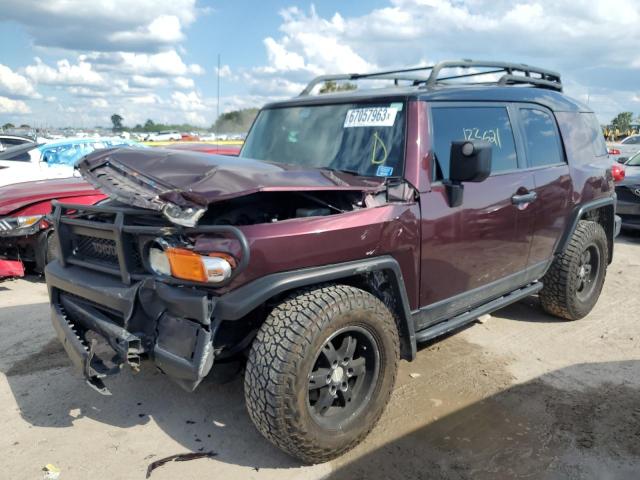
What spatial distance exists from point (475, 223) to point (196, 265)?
1.91 metres

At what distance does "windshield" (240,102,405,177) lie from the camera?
10.9 feet

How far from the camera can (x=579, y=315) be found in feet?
16.2

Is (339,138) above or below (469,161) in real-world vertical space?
above

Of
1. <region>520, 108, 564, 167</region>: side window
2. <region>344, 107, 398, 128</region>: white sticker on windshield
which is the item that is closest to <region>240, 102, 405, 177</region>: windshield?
<region>344, 107, 398, 128</region>: white sticker on windshield

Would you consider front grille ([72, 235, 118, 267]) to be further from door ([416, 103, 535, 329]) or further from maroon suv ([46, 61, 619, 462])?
door ([416, 103, 535, 329])

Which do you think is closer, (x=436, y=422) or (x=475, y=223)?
(x=436, y=422)

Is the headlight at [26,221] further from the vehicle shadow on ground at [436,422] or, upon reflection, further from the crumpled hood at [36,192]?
the vehicle shadow on ground at [436,422]

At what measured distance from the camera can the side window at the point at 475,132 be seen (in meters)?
3.40

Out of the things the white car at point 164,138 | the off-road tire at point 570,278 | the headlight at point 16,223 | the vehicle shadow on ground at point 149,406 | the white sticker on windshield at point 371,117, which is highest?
the white car at point 164,138

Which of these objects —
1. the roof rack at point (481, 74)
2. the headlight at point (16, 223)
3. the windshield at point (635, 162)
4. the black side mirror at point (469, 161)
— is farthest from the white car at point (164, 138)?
the black side mirror at point (469, 161)

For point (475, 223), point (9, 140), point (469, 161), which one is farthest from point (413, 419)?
point (9, 140)

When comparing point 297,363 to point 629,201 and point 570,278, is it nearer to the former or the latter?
point 570,278

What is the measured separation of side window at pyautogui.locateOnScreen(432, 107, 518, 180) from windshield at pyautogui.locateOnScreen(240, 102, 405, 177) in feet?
0.94

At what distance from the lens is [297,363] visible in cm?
255
